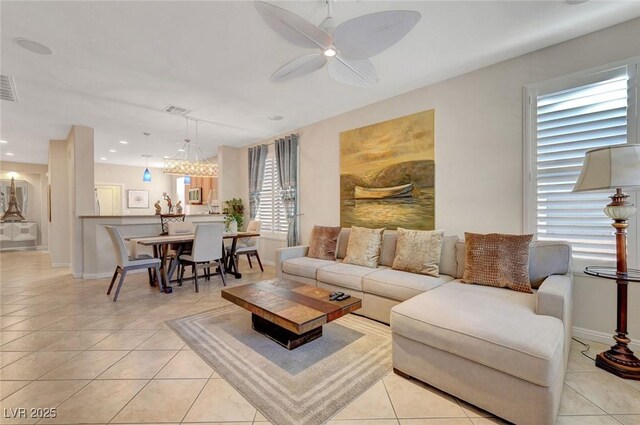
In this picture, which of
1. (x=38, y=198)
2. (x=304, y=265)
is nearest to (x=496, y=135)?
(x=304, y=265)

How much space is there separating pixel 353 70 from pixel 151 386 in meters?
2.80

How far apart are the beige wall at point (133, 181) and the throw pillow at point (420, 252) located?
9.16 meters

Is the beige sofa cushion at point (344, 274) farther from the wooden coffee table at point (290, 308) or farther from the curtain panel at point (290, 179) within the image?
the curtain panel at point (290, 179)

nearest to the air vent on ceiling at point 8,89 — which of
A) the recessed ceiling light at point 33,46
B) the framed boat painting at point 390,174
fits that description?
the recessed ceiling light at point 33,46

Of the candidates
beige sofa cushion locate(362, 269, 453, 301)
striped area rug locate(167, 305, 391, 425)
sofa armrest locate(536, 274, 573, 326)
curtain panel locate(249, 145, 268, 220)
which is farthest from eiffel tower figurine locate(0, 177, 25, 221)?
sofa armrest locate(536, 274, 573, 326)

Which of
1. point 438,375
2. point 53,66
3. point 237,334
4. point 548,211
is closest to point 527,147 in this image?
point 548,211

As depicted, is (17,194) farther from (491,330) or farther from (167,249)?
(491,330)

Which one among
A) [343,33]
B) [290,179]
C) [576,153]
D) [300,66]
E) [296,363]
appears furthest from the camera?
[290,179]

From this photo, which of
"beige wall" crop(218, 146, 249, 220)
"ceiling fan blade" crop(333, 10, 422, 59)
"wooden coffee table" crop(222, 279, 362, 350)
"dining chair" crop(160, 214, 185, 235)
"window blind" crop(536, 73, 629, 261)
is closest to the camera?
"ceiling fan blade" crop(333, 10, 422, 59)

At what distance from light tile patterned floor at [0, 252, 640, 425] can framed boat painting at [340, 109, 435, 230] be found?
2087 millimetres

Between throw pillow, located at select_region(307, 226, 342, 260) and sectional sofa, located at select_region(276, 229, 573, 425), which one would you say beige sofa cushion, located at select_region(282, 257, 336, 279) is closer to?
throw pillow, located at select_region(307, 226, 342, 260)

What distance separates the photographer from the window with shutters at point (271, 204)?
5.87 m

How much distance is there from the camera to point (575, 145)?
2.62 m

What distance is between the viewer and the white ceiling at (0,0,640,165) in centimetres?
221
